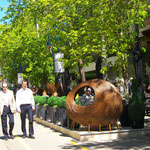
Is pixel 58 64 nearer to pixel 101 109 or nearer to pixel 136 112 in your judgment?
pixel 101 109

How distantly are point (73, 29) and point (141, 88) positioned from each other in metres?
6.19

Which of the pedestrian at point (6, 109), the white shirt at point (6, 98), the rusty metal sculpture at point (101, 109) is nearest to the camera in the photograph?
the rusty metal sculpture at point (101, 109)

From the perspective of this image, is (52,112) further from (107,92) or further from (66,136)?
(107,92)

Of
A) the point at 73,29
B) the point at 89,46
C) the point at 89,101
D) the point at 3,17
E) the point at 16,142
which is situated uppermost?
the point at 3,17

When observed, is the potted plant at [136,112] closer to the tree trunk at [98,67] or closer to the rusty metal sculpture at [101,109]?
the rusty metal sculpture at [101,109]

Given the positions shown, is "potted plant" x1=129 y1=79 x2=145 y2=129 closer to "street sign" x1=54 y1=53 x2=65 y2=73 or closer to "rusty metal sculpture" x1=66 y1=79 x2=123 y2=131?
"rusty metal sculpture" x1=66 y1=79 x2=123 y2=131

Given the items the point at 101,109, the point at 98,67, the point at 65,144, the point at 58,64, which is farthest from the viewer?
the point at 58,64

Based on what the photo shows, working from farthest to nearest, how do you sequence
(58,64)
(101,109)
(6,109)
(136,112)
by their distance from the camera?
1. (58,64)
2. (6,109)
3. (136,112)
4. (101,109)

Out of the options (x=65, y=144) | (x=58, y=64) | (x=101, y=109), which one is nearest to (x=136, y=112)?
(x=101, y=109)

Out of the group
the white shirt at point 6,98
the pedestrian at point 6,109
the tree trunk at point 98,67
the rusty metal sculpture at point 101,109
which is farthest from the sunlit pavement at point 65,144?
the tree trunk at point 98,67

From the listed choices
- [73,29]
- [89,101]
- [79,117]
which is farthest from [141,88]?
[73,29]

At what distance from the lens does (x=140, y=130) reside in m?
11.9

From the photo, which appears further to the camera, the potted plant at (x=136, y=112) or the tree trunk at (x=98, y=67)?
the tree trunk at (x=98, y=67)

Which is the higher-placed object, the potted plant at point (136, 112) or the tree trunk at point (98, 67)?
the tree trunk at point (98, 67)
